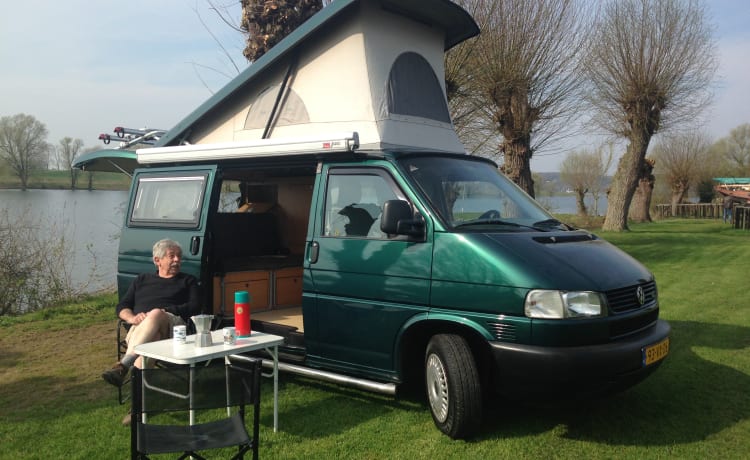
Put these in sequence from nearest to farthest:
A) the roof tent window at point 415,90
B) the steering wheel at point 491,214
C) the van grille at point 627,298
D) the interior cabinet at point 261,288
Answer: the van grille at point 627,298, the steering wheel at point 491,214, the roof tent window at point 415,90, the interior cabinet at point 261,288

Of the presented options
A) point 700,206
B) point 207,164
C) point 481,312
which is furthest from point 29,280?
point 700,206

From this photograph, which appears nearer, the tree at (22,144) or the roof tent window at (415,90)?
the roof tent window at (415,90)

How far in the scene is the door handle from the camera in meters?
6.21

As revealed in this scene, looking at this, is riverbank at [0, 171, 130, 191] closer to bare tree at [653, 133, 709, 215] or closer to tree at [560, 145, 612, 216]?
tree at [560, 145, 612, 216]

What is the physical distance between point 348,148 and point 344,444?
7.84 ft

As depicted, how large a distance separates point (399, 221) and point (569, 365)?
5.22 feet

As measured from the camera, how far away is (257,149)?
5820 millimetres

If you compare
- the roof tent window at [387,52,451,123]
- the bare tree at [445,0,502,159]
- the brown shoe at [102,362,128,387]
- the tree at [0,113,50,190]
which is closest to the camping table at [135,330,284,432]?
the brown shoe at [102,362,128,387]

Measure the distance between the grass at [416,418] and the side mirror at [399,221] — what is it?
5.00ft

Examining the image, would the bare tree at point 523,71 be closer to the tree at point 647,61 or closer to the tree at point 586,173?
the tree at point 647,61

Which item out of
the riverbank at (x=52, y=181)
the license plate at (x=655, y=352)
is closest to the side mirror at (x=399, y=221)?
the license plate at (x=655, y=352)

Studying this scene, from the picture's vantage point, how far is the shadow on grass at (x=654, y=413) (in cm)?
471

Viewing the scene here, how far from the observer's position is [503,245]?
447 centimetres

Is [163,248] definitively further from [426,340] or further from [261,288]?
[426,340]
